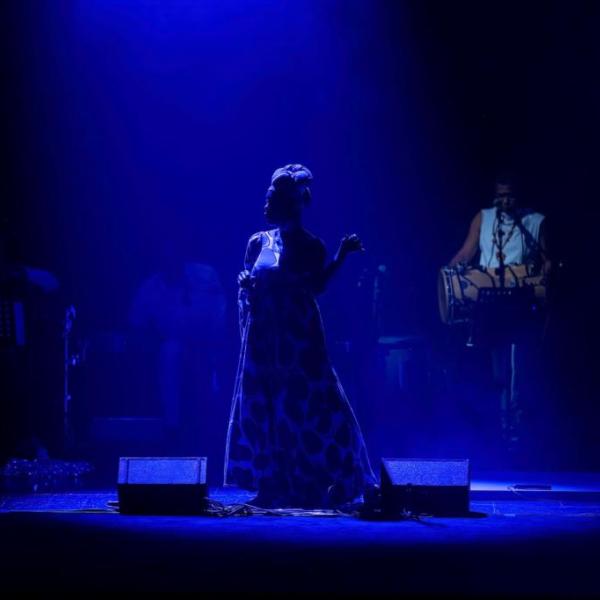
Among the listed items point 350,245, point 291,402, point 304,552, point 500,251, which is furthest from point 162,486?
point 500,251

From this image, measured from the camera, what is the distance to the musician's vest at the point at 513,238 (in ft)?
31.8

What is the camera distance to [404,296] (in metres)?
10.9

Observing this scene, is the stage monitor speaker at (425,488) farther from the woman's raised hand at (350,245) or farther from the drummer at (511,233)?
the drummer at (511,233)

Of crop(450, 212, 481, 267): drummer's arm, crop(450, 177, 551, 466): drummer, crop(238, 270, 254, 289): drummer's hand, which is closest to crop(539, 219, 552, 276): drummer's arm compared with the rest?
crop(450, 177, 551, 466): drummer

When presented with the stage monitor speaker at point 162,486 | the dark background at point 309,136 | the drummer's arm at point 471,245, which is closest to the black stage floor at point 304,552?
the stage monitor speaker at point 162,486

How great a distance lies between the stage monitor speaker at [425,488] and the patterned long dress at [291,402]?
0.38 meters

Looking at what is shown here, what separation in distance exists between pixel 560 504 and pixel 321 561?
2745mm

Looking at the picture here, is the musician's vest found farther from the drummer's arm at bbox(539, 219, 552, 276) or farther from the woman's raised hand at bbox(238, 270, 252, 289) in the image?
the woman's raised hand at bbox(238, 270, 252, 289)

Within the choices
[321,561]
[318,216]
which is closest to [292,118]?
[318,216]

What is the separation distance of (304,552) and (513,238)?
586cm

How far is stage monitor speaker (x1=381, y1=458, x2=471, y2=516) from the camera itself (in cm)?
580

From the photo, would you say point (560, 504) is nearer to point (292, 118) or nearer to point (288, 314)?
point (288, 314)

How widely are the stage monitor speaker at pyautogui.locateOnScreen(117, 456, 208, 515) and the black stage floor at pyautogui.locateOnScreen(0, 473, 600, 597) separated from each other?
0.13 m

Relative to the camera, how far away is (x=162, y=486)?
5.80 metres
